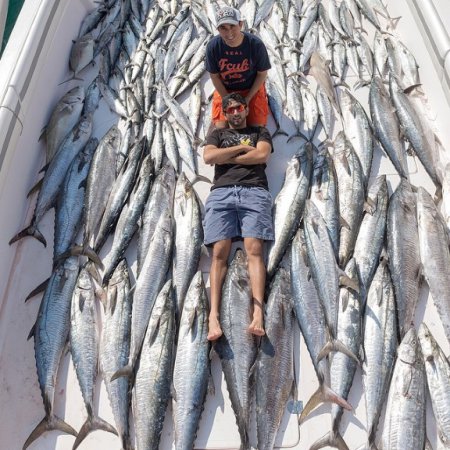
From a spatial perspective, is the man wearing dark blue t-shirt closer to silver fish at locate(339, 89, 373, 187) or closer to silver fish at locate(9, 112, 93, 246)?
silver fish at locate(339, 89, 373, 187)

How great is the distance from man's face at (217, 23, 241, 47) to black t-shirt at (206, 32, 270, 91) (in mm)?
69

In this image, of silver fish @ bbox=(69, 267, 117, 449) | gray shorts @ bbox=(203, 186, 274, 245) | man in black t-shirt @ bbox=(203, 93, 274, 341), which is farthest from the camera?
gray shorts @ bbox=(203, 186, 274, 245)

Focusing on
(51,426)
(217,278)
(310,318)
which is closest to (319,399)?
(310,318)

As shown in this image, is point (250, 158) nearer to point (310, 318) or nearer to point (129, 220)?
point (129, 220)

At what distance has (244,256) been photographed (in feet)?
9.96

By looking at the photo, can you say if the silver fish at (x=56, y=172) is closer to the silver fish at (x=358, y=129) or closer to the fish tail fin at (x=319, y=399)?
the fish tail fin at (x=319, y=399)

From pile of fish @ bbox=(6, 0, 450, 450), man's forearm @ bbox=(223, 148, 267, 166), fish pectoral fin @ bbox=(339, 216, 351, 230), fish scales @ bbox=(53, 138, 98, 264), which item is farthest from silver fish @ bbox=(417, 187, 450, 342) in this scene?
fish scales @ bbox=(53, 138, 98, 264)

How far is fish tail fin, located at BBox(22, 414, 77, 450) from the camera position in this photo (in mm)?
2549

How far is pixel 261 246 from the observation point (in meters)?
3.03

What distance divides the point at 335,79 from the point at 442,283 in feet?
7.55

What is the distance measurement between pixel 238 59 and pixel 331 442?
8.93ft

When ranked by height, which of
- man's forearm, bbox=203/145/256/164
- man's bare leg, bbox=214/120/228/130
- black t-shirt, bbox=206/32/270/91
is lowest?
man's forearm, bbox=203/145/256/164

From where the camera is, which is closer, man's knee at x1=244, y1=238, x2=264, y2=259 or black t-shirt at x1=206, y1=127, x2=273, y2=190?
man's knee at x1=244, y1=238, x2=264, y2=259

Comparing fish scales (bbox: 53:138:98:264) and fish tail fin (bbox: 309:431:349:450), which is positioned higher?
fish scales (bbox: 53:138:98:264)
